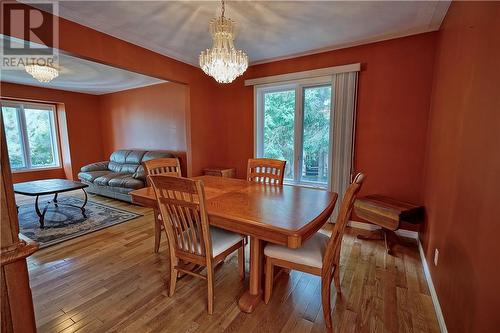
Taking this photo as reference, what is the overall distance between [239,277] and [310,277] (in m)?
0.66

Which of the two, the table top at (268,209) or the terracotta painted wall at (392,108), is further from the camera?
the terracotta painted wall at (392,108)

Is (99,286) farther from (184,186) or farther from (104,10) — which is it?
(104,10)

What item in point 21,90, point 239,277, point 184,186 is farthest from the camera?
point 21,90

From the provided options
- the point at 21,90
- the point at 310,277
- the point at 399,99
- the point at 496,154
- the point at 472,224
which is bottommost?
the point at 310,277

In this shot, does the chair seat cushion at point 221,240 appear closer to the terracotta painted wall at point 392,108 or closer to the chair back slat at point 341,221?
the chair back slat at point 341,221

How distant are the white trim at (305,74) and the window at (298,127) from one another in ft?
0.36

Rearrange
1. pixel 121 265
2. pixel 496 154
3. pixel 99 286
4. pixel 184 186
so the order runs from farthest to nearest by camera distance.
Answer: pixel 121 265
pixel 99 286
pixel 184 186
pixel 496 154

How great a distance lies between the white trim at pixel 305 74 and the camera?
118 inches

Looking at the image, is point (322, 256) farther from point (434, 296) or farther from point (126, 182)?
→ point (126, 182)

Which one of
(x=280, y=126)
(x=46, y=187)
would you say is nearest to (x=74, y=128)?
(x=46, y=187)

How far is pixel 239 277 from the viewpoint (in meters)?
2.09

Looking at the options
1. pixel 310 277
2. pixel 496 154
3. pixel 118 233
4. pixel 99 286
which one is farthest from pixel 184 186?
pixel 118 233

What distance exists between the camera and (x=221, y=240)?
1.80 meters

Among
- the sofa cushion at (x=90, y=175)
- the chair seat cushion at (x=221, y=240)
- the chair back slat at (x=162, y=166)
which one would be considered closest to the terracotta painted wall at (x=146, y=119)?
the sofa cushion at (x=90, y=175)
